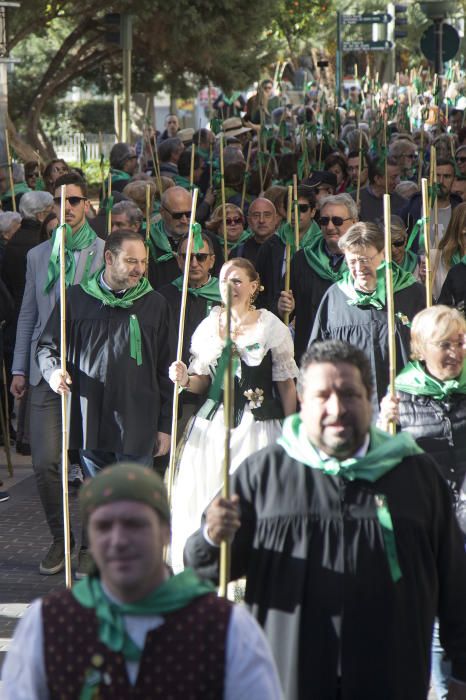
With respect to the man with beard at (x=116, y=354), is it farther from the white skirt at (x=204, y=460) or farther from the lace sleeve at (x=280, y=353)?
the lace sleeve at (x=280, y=353)

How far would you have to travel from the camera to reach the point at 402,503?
12.3 feet

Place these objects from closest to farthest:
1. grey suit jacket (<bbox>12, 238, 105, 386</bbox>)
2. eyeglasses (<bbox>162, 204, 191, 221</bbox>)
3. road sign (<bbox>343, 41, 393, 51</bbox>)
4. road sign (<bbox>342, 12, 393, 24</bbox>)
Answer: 1. grey suit jacket (<bbox>12, 238, 105, 386</bbox>)
2. eyeglasses (<bbox>162, 204, 191, 221</bbox>)
3. road sign (<bbox>342, 12, 393, 24</bbox>)
4. road sign (<bbox>343, 41, 393, 51</bbox>)

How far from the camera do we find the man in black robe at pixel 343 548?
12.2 ft

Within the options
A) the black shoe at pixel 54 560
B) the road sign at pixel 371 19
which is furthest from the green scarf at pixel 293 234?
the road sign at pixel 371 19

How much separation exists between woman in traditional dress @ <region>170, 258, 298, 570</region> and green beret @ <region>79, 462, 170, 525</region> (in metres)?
3.57

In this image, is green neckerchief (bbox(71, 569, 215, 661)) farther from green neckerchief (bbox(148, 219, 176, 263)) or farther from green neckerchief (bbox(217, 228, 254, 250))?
green neckerchief (bbox(217, 228, 254, 250))

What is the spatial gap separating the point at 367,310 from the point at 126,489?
152 inches

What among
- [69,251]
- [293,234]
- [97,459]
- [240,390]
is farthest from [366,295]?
[293,234]

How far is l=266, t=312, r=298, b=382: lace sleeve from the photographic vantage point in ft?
22.1

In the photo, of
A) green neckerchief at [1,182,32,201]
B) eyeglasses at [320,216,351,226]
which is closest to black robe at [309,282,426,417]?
eyeglasses at [320,216,351,226]

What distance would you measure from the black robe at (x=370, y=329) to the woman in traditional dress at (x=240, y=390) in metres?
0.26

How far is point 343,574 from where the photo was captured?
3.72m

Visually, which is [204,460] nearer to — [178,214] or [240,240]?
[178,214]

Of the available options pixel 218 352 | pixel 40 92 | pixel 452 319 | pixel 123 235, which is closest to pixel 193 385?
pixel 218 352
